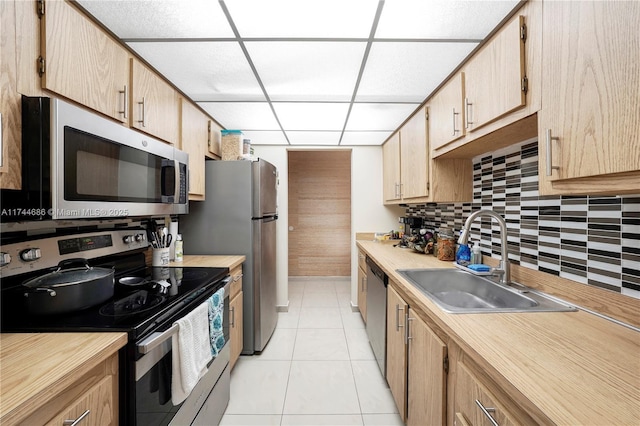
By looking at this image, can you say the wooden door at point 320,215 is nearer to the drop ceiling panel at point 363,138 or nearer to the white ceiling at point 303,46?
the drop ceiling panel at point 363,138

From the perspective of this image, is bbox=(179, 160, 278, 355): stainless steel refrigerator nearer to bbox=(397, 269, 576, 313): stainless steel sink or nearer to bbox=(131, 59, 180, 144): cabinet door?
bbox=(131, 59, 180, 144): cabinet door

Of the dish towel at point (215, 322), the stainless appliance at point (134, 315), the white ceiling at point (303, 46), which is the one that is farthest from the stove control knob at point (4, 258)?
the white ceiling at point (303, 46)

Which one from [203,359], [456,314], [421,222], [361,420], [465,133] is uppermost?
[465,133]

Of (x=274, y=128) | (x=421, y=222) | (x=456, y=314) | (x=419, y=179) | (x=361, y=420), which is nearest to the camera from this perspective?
(x=456, y=314)

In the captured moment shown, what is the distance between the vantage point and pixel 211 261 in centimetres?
197

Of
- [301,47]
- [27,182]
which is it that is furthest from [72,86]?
[301,47]

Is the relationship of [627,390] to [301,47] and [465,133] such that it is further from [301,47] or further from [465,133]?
[301,47]

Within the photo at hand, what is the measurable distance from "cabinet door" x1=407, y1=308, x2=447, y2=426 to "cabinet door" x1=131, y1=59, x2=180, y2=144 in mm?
A: 1791

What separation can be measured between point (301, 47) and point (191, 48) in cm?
58

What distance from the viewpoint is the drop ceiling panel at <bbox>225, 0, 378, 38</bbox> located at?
1075 millimetres

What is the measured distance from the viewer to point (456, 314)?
1004 millimetres

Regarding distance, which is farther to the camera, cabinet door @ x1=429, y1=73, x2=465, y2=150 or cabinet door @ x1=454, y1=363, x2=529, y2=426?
cabinet door @ x1=429, y1=73, x2=465, y2=150

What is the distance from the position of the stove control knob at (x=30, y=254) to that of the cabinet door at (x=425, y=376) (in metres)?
1.68

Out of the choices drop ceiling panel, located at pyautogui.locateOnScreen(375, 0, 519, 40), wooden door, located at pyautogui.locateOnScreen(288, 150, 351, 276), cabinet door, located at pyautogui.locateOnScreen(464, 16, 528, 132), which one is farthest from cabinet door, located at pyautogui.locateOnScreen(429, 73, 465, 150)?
wooden door, located at pyautogui.locateOnScreen(288, 150, 351, 276)
